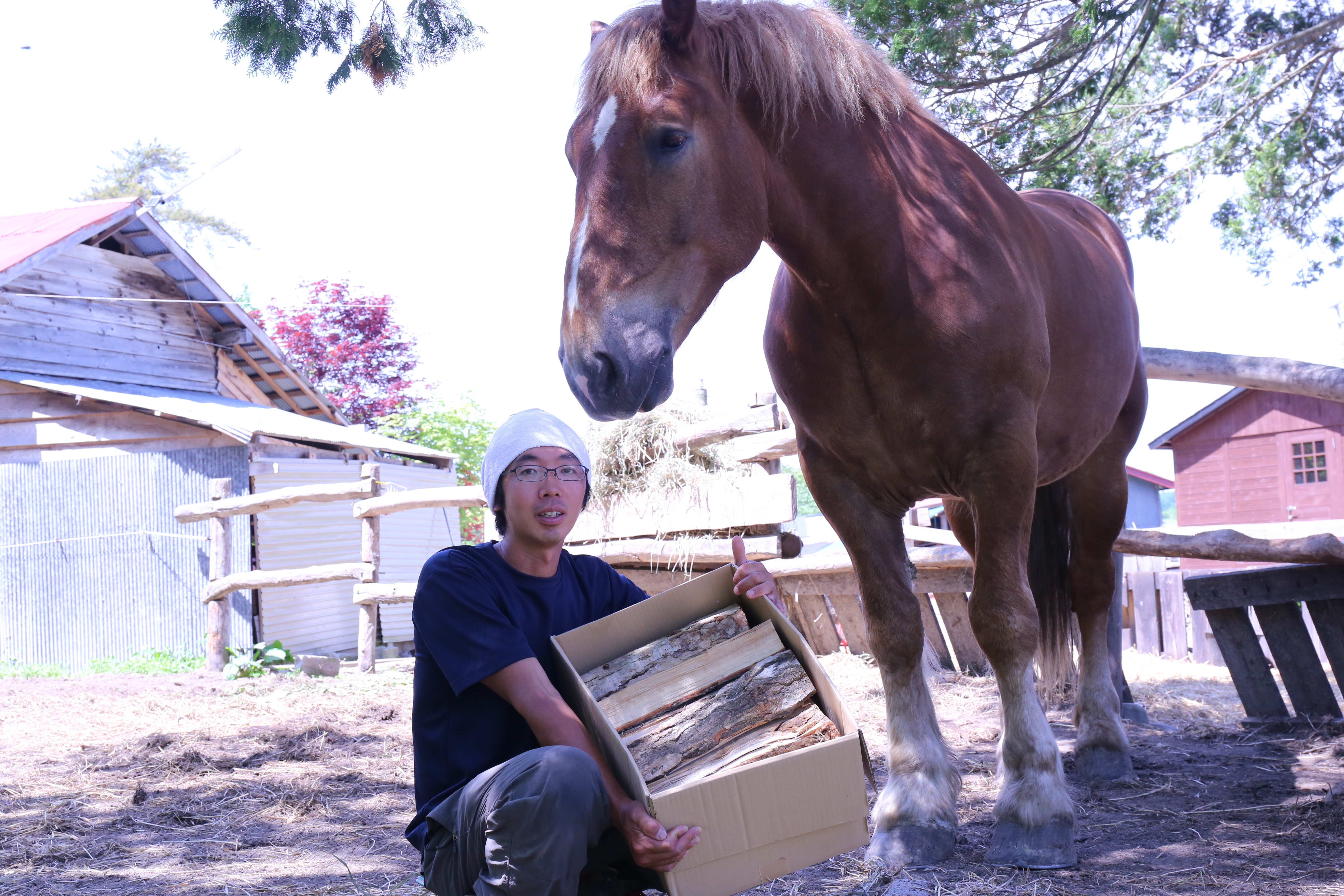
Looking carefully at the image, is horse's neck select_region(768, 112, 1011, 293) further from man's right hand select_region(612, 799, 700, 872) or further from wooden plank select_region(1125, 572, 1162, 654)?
wooden plank select_region(1125, 572, 1162, 654)

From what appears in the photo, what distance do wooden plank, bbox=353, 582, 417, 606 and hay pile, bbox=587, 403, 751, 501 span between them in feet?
8.36

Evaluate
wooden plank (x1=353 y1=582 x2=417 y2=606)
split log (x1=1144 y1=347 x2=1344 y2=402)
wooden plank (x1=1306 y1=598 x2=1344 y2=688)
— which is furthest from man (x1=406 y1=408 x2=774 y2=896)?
wooden plank (x1=353 y1=582 x2=417 y2=606)

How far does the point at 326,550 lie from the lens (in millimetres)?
11336

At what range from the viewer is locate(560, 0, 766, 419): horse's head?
78.5 inches

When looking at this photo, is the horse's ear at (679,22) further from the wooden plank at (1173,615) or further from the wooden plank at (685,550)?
the wooden plank at (1173,615)

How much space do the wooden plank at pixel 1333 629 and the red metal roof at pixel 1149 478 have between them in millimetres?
29326

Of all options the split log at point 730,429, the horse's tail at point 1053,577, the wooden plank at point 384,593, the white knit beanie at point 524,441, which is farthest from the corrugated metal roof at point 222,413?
the white knit beanie at point 524,441

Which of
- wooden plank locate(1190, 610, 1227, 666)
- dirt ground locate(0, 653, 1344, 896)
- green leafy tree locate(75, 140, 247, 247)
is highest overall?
green leafy tree locate(75, 140, 247, 247)

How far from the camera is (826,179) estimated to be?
2.51 m

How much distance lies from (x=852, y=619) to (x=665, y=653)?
472 cm

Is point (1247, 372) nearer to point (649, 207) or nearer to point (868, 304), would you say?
point (868, 304)

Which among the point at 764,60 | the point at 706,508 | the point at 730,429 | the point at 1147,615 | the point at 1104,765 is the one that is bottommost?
the point at 1147,615

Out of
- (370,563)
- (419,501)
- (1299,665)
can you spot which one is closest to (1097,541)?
(1299,665)

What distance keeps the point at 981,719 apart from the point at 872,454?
8.49 ft
